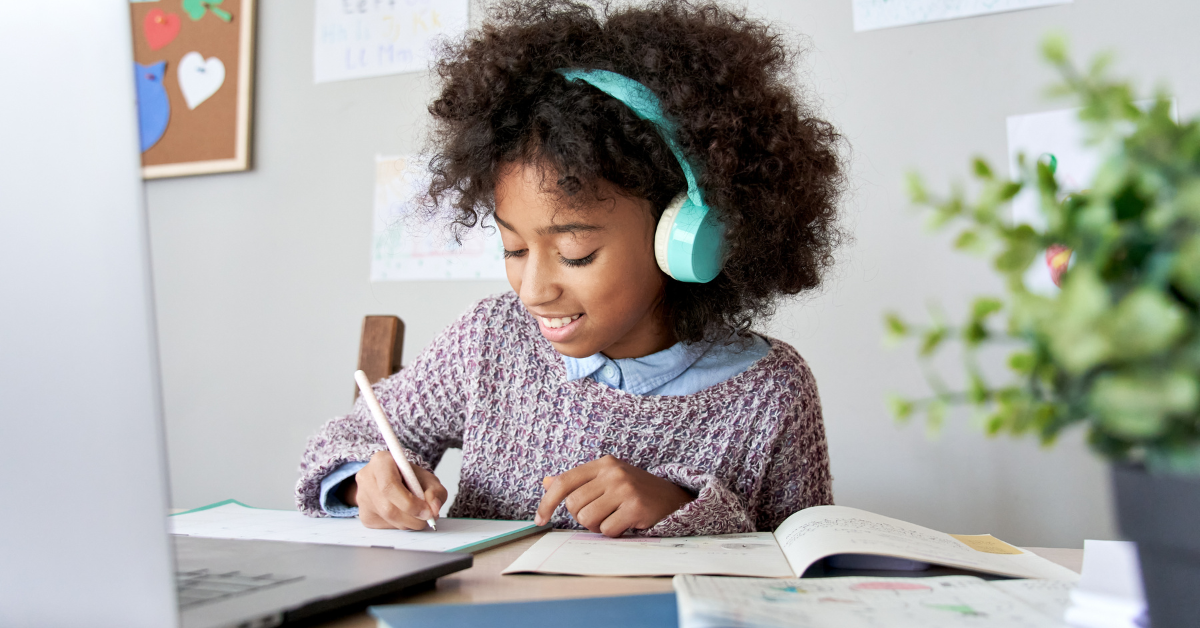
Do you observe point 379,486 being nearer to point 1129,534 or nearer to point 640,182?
point 640,182

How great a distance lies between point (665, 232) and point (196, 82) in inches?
51.9

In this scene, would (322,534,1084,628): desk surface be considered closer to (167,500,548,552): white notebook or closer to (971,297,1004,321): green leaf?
(167,500,548,552): white notebook

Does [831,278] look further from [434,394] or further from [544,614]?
[544,614]

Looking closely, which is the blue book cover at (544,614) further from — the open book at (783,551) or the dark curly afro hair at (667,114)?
the dark curly afro hair at (667,114)

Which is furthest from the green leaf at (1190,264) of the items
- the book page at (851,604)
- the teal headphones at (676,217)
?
the teal headphones at (676,217)

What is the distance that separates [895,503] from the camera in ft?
4.15

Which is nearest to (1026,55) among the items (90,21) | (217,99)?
(90,21)

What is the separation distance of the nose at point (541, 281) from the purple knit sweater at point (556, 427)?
0.17m

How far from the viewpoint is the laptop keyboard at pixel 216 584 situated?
410 millimetres

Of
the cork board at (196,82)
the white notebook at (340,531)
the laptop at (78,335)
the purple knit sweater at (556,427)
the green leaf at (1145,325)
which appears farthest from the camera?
the cork board at (196,82)

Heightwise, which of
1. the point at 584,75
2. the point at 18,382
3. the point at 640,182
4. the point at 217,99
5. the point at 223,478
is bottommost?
the point at 223,478

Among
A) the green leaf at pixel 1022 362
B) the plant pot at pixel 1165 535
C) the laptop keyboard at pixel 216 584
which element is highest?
the green leaf at pixel 1022 362

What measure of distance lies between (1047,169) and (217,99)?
5.66ft

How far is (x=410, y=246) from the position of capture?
1.54 m
